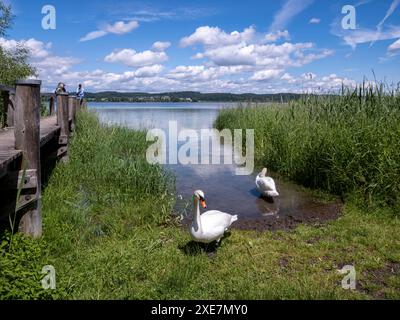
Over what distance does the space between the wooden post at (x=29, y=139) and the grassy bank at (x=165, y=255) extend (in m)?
0.30

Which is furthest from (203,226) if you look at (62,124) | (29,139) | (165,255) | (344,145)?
(62,124)

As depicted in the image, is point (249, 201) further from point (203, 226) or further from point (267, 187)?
point (203, 226)

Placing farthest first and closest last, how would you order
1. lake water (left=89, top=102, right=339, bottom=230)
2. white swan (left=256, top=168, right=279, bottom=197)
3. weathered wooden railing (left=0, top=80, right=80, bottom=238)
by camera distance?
1. white swan (left=256, top=168, right=279, bottom=197)
2. lake water (left=89, top=102, right=339, bottom=230)
3. weathered wooden railing (left=0, top=80, right=80, bottom=238)

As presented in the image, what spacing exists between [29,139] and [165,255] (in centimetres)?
258

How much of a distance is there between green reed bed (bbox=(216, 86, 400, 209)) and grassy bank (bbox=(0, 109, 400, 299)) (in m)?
0.74

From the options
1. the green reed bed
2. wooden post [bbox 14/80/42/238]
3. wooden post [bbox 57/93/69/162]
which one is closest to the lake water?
the green reed bed

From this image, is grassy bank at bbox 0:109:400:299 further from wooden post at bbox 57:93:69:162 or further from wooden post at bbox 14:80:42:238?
wooden post at bbox 57:93:69:162

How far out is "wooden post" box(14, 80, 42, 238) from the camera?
189 inches

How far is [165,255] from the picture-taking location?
491cm

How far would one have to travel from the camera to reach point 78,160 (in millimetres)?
9680

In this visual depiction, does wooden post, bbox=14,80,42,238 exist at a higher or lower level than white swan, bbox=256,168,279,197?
higher

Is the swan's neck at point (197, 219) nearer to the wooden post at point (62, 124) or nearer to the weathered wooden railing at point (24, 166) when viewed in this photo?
the weathered wooden railing at point (24, 166)

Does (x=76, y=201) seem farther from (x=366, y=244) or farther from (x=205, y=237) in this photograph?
(x=366, y=244)
